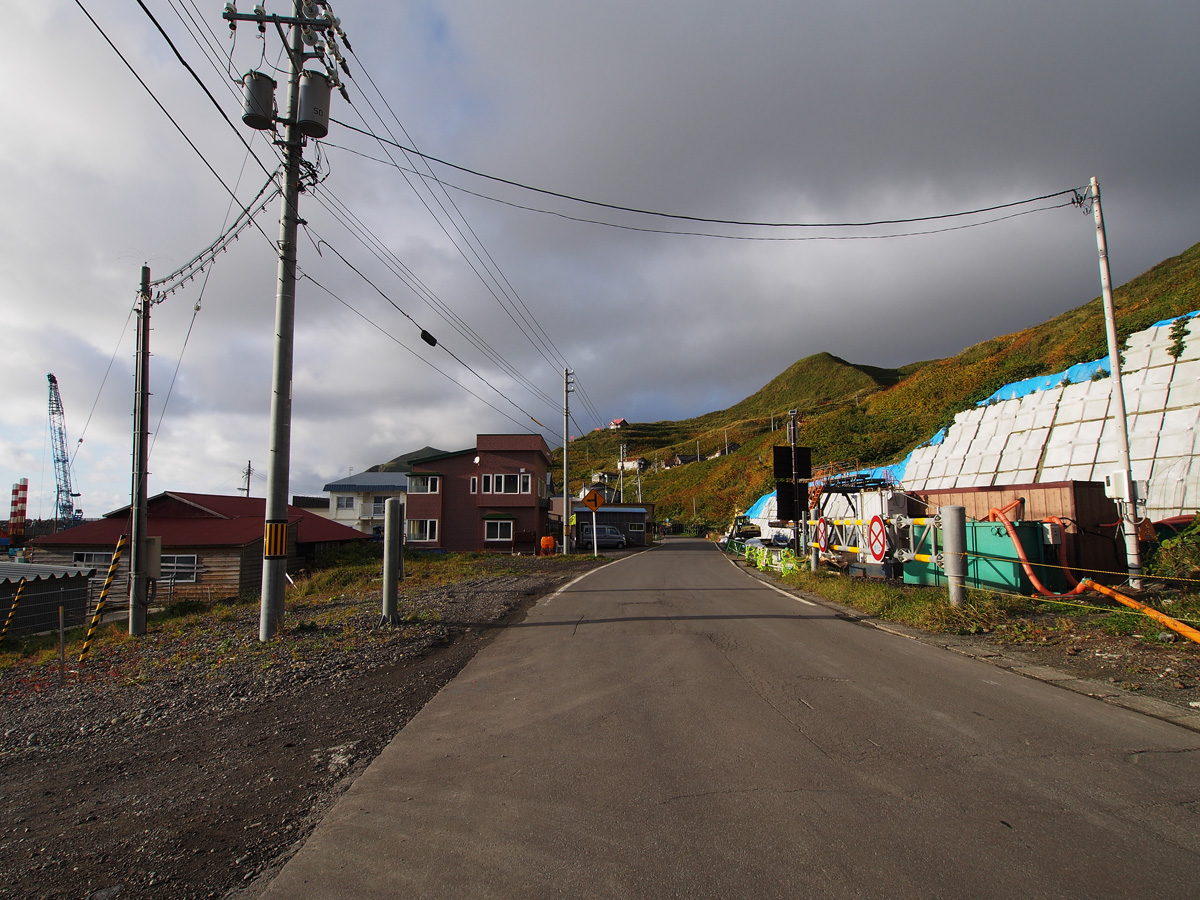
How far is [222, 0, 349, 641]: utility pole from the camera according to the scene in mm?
9867

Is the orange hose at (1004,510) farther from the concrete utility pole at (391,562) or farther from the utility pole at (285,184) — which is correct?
the utility pole at (285,184)

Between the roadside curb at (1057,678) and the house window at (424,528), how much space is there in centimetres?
3900

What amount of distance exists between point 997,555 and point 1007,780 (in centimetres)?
976

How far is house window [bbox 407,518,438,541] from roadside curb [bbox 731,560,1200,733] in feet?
128

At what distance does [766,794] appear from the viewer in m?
3.93

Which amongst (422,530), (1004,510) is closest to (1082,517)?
(1004,510)

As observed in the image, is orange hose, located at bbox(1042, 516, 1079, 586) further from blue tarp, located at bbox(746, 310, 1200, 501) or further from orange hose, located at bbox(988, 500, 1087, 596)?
blue tarp, located at bbox(746, 310, 1200, 501)

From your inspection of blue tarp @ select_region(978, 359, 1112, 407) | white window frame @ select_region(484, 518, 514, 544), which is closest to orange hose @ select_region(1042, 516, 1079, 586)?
blue tarp @ select_region(978, 359, 1112, 407)

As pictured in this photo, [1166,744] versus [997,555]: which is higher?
[997,555]

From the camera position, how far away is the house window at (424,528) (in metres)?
46.5

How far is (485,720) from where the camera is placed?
18.3 feet

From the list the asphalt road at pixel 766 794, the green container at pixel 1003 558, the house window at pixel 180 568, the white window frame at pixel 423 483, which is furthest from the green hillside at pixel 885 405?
the white window frame at pixel 423 483

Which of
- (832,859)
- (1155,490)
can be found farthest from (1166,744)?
(1155,490)

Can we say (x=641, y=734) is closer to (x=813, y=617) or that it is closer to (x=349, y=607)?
(x=813, y=617)
